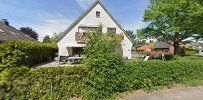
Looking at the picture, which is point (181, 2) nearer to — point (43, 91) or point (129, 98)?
point (129, 98)

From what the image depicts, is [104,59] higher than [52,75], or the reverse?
[104,59]

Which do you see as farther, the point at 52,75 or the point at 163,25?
the point at 163,25

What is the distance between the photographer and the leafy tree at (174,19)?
28.5 m

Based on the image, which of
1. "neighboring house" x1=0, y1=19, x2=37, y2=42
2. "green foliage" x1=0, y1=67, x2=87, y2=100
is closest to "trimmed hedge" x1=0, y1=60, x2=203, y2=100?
"green foliage" x1=0, y1=67, x2=87, y2=100

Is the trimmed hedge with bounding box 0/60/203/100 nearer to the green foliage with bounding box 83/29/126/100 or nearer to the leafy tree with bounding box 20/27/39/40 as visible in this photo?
the green foliage with bounding box 83/29/126/100

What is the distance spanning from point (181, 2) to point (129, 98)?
80.2 feet

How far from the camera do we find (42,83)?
8.77 m

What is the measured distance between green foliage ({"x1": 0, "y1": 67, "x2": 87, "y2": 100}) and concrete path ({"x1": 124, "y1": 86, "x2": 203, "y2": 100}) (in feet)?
9.27

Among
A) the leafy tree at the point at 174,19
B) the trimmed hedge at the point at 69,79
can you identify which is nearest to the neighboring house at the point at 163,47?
the leafy tree at the point at 174,19

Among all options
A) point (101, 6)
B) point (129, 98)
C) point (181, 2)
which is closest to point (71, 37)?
point (101, 6)

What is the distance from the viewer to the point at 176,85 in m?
12.6

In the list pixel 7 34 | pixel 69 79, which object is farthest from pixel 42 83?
pixel 7 34

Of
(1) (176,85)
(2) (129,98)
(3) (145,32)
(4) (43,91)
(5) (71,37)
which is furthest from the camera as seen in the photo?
(3) (145,32)

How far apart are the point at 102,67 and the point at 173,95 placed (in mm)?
4452
